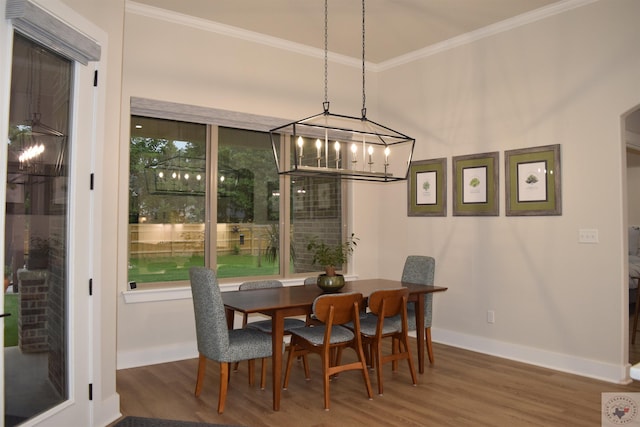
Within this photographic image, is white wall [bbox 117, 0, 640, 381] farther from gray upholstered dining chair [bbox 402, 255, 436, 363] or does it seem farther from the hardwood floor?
gray upholstered dining chair [bbox 402, 255, 436, 363]

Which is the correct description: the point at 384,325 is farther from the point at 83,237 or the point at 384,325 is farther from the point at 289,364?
the point at 83,237

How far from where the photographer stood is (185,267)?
4.91m

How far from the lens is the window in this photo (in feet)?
Result: 15.4

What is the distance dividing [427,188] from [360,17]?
1999 millimetres

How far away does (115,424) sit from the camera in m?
3.13

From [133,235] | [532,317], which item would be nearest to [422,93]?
[532,317]

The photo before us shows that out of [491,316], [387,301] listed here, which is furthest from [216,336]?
[491,316]

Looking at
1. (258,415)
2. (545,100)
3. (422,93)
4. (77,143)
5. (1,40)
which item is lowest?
(258,415)

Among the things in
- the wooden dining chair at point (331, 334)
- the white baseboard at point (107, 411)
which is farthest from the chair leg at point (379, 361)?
the white baseboard at point (107, 411)

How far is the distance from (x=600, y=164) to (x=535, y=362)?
1.87 meters

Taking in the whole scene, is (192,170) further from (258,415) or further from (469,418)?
(469,418)

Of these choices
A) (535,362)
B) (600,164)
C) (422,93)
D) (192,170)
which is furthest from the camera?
(422,93)

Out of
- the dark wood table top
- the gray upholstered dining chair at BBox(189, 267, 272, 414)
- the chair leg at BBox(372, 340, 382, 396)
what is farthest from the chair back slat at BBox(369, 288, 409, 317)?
the gray upholstered dining chair at BBox(189, 267, 272, 414)

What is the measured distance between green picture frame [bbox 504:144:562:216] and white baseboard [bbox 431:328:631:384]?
4.20ft
